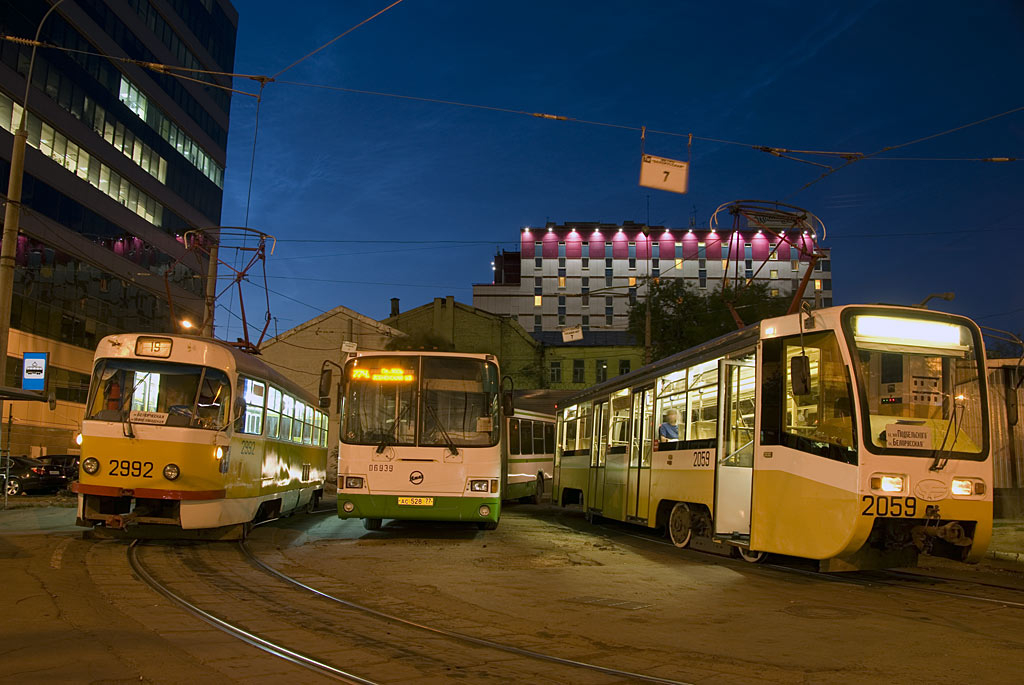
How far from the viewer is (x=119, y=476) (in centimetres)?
1202

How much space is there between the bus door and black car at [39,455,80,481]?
19.0 metres

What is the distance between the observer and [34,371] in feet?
80.8

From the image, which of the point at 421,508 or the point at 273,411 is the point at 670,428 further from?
the point at 273,411

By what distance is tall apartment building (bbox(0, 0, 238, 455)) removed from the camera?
38688 millimetres

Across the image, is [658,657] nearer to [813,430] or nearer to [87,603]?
[813,430]

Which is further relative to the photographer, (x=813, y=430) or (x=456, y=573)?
(x=456, y=573)

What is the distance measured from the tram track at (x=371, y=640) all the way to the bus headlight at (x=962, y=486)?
223 inches

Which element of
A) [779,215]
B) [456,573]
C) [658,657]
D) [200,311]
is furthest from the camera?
[200,311]

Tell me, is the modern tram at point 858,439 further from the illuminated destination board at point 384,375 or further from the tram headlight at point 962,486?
the illuminated destination board at point 384,375

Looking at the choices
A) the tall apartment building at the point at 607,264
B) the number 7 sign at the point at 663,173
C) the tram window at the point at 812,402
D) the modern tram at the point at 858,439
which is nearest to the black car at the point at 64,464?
the number 7 sign at the point at 663,173

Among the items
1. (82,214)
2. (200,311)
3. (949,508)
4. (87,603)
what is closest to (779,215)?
(949,508)

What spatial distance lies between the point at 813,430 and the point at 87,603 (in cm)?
789

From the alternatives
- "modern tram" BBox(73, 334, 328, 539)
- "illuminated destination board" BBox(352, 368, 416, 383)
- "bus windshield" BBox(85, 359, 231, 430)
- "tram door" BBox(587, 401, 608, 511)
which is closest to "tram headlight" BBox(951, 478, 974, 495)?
"illuminated destination board" BBox(352, 368, 416, 383)

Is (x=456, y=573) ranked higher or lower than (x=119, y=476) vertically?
lower
